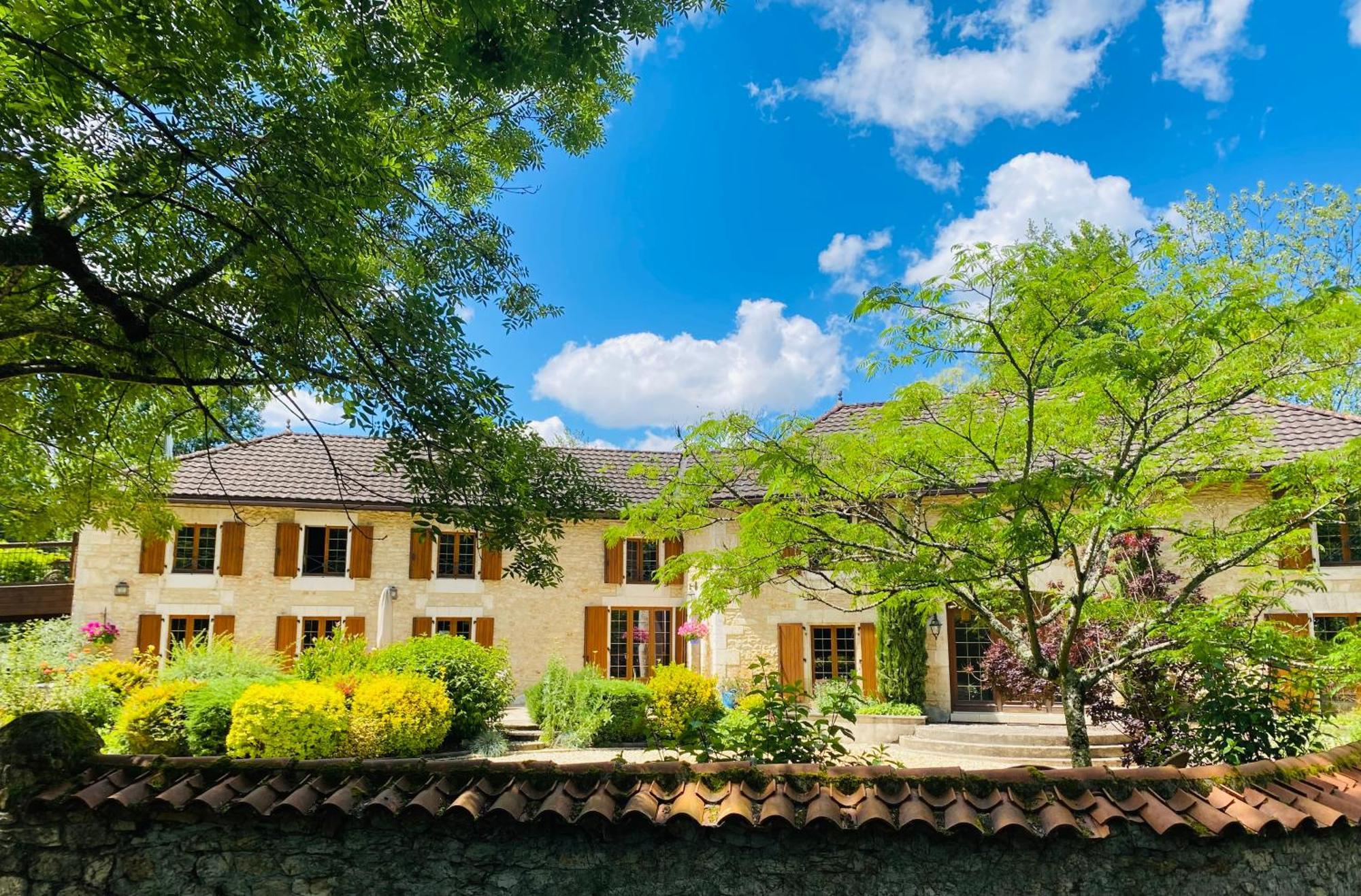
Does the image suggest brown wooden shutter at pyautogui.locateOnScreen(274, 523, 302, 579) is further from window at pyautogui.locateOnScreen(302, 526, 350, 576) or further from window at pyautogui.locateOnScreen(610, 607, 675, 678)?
window at pyautogui.locateOnScreen(610, 607, 675, 678)

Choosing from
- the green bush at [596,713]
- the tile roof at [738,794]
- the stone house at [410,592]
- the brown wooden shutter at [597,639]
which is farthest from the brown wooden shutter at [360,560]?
the tile roof at [738,794]

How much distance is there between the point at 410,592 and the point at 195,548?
4.33 meters

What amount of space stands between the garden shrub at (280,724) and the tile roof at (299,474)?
257 inches

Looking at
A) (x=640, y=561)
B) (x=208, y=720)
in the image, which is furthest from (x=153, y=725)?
(x=640, y=561)

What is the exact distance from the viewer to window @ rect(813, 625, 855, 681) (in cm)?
1498

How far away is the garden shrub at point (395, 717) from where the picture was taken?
9.21 metres

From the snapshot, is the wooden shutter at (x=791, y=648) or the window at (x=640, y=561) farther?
the window at (x=640, y=561)

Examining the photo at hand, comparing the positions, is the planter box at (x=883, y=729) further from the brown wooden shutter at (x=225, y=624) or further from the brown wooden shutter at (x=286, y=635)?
the brown wooden shutter at (x=225, y=624)

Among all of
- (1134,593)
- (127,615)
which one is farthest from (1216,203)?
(127,615)

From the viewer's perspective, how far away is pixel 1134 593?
1017 cm

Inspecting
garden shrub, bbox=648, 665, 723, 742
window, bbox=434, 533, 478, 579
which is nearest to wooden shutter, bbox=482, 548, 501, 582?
window, bbox=434, 533, 478, 579

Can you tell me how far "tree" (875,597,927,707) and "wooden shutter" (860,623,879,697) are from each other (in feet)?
1.69

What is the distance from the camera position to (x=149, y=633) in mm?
14953

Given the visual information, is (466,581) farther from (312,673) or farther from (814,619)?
(814,619)
